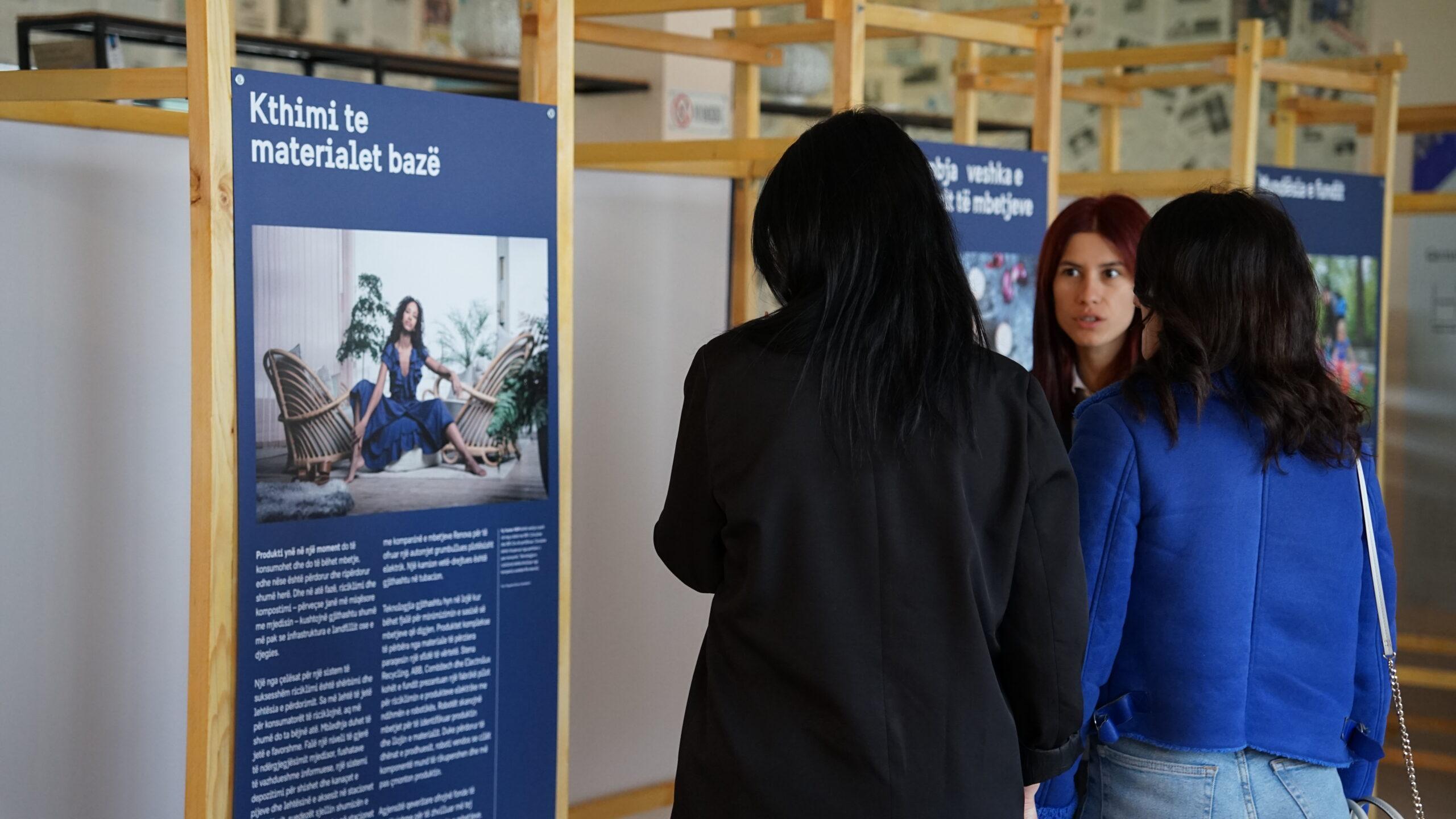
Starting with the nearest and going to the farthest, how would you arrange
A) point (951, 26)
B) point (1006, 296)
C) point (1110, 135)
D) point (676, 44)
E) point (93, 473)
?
point (93, 473), point (951, 26), point (1006, 296), point (676, 44), point (1110, 135)

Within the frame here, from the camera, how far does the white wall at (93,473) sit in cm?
244

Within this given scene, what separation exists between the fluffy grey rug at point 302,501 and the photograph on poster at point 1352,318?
11.0ft

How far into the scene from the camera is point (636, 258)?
12.0 ft

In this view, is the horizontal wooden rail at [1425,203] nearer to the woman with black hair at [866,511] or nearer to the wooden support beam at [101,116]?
the woman with black hair at [866,511]

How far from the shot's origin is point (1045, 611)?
5.21 ft

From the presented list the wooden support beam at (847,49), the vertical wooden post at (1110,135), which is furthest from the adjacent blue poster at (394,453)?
the vertical wooden post at (1110,135)

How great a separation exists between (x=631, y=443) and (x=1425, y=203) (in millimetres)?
3040

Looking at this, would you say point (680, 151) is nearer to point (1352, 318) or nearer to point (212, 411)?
point (212, 411)

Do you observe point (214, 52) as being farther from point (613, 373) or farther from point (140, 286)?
point (613, 373)

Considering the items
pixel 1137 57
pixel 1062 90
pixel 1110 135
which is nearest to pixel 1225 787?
pixel 1137 57

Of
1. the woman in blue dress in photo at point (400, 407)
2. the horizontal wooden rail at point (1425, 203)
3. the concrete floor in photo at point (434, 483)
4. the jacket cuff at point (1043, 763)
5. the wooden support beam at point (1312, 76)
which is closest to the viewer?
the jacket cuff at point (1043, 763)

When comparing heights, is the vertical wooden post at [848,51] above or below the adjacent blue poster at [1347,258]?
above

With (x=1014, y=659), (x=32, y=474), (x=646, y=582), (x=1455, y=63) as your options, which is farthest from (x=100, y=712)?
(x=1455, y=63)

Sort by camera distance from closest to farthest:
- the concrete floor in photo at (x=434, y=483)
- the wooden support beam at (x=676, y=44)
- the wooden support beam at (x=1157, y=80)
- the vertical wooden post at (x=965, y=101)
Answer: the concrete floor in photo at (x=434, y=483)
the wooden support beam at (x=676, y=44)
the vertical wooden post at (x=965, y=101)
the wooden support beam at (x=1157, y=80)
